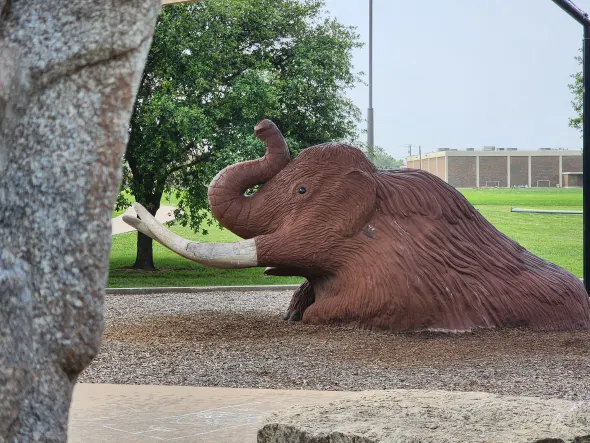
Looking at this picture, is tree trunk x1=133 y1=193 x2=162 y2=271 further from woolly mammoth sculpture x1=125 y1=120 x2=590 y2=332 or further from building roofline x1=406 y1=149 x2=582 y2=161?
building roofline x1=406 y1=149 x2=582 y2=161

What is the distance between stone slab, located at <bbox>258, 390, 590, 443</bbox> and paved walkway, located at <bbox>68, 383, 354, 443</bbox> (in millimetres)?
464

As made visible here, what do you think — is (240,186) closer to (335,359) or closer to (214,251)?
(214,251)

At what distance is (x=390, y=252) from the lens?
7.79m

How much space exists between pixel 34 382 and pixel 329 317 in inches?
251

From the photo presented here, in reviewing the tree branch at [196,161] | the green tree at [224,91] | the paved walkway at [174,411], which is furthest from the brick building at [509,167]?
the paved walkway at [174,411]

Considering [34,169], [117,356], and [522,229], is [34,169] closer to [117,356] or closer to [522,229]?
[117,356]

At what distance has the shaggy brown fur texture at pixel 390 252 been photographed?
777 centimetres

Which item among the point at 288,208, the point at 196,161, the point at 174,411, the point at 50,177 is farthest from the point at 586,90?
the point at 50,177

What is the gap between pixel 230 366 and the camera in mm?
6758

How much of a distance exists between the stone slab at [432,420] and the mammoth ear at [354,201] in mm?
4041

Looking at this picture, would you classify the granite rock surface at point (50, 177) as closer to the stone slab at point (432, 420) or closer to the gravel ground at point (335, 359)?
the stone slab at point (432, 420)

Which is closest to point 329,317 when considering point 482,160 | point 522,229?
point 522,229

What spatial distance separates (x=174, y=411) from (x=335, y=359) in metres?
1.99

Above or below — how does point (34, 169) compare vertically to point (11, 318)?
above
